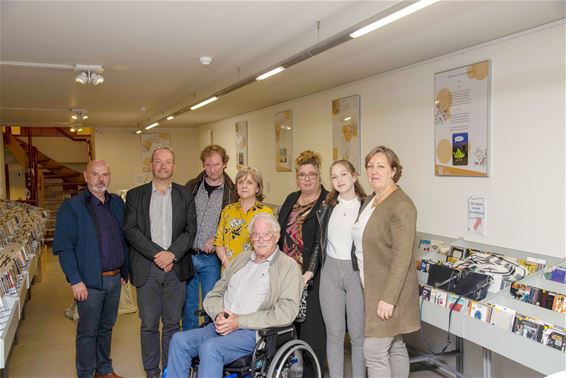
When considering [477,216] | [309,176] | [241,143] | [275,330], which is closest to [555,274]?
[477,216]

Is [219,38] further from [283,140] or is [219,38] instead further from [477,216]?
[283,140]

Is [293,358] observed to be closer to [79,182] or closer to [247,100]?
[247,100]

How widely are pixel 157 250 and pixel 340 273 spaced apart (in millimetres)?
1237

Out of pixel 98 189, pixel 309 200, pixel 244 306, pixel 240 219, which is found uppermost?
pixel 98 189

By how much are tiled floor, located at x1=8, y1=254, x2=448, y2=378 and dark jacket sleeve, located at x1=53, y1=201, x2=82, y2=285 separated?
1085 millimetres

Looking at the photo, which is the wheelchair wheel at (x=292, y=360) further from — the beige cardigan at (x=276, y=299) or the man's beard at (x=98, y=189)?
the man's beard at (x=98, y=189)

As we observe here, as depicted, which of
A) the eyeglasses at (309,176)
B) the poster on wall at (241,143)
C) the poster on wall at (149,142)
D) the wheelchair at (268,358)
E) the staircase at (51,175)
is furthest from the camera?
the staircase at (51,175)

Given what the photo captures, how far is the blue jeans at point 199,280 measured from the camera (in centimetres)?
352

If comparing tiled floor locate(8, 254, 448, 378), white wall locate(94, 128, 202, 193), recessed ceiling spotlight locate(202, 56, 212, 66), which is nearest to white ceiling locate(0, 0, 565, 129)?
recessed ceiling spotlight locate(202, 56, 212, 66)

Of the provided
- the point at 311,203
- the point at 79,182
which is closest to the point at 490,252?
the point at 311,203

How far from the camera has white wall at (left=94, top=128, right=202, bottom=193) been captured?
1070cm

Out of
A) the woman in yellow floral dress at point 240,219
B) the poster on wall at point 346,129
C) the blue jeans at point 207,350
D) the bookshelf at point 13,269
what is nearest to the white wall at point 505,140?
the poster on wall at point 346,129

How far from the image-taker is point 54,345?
14.2 ft

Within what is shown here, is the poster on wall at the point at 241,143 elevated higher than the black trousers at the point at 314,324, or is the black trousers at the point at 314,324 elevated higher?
the poster on wall at the point at 241,143
